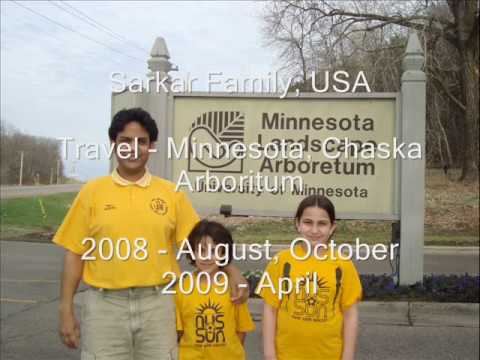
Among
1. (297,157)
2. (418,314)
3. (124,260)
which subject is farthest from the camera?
(297,157)

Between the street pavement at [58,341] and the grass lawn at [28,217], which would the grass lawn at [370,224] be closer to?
the grass lawn at [28,217]

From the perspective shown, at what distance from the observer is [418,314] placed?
6293mm

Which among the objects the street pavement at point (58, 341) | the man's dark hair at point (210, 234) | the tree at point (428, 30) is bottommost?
the street pavement at point (58, 341)

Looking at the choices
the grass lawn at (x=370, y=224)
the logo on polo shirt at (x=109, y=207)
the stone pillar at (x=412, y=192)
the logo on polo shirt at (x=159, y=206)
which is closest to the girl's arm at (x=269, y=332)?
the logo on polo shirt at (x=159, y=206)

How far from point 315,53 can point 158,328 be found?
54.7 ft

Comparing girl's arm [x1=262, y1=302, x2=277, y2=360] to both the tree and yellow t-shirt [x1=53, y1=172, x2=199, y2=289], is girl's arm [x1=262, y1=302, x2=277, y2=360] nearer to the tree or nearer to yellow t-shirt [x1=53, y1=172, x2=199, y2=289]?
yellow t-shirt [x1=53, y1=172, x2=199, y2=289]

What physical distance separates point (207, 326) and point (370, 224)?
509 inches

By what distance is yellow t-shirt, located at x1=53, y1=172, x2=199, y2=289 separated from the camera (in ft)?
8.75

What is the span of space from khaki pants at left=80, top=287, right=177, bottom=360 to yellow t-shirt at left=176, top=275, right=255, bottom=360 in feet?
0.47

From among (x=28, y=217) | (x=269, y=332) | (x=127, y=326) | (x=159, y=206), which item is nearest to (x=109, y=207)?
(x=159, y=206)

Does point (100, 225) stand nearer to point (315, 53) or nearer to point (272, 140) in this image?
point (272, 140)

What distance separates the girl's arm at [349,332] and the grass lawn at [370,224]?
881 cm

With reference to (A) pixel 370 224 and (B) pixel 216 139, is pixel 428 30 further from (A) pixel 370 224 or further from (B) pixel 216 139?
(B) pixel 216 139

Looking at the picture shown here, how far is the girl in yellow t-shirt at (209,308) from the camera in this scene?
282 cm
